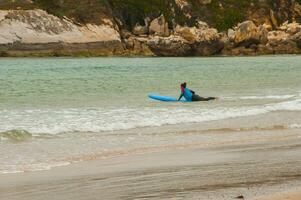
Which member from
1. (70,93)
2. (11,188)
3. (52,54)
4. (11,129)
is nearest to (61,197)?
(11,188)

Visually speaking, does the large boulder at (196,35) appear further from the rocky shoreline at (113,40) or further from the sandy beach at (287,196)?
the sandy beach at (287,196)

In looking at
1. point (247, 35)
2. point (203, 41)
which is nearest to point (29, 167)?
point (203, 41)

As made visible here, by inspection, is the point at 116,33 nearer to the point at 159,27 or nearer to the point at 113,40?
the point at 113,40

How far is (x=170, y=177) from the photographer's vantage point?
11062 mm

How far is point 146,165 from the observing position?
12.6m

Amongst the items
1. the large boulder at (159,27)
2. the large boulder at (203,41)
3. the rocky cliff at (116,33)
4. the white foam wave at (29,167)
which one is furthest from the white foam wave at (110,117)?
the large boulder at (159,27)

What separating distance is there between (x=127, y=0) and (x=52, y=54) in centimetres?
2735

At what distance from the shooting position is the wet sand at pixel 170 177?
9703 mm

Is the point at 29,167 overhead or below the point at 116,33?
overhead

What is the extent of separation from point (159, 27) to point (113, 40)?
1273 cm

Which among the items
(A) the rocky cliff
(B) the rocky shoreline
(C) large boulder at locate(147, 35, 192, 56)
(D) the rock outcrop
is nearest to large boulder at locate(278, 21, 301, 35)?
(A) the rocky cliff

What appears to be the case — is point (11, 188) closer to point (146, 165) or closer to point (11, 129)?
point (146, 165)

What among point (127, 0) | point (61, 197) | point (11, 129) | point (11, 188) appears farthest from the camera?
point (127, 0)

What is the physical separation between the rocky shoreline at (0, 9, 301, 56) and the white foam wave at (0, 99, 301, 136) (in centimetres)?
7667
